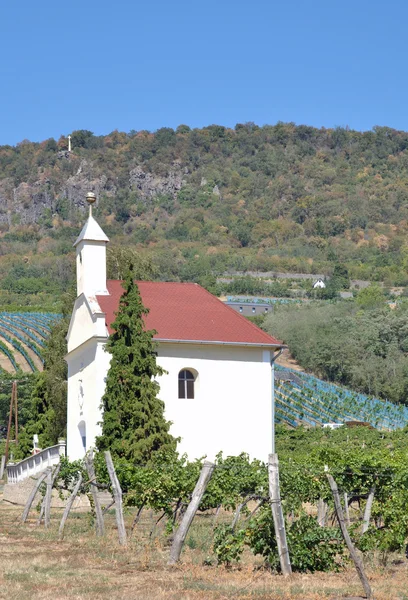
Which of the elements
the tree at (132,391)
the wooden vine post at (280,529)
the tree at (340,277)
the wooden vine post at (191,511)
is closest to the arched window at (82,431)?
the tree at (132,391)

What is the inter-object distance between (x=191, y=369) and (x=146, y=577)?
59.1 ft

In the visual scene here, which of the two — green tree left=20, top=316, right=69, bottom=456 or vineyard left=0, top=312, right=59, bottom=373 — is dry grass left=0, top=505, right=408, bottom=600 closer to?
green tree left=20, top=316, right=69, bottom=456

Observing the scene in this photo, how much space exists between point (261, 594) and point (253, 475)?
620cm

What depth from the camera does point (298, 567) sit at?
Answer: 15.4 meters

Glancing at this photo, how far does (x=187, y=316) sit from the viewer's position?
33812mm

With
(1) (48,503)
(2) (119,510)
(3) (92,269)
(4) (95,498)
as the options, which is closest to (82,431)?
(3) (92,269)

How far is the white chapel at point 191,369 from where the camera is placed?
1268 inches

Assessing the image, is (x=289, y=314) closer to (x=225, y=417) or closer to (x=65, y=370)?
(x=65, y=370)

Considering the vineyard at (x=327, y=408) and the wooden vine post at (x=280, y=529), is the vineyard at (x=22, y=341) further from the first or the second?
the wooden vine post at (x=280, y=529)

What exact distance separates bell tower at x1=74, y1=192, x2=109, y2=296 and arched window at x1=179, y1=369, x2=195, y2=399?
13.6 ft

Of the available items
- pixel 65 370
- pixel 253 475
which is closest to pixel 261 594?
pixel 253 475

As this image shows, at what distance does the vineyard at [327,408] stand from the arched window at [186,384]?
38195mm

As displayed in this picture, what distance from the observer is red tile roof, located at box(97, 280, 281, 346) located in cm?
3275

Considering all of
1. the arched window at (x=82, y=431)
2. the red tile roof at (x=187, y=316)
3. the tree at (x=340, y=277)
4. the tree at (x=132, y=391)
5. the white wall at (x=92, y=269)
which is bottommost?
the arched window at (x=82, y=431)
